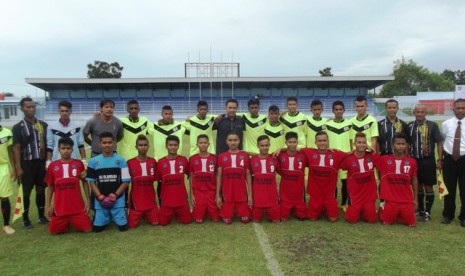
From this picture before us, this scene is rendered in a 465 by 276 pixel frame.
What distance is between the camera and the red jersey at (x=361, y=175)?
5.74 metres

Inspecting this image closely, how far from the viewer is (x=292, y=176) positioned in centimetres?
584

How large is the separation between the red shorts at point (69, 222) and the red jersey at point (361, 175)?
372cm

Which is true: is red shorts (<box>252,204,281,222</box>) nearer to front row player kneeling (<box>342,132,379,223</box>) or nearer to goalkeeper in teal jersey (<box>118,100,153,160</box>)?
front row player kneeling (<box>342,132,379,223</box>)

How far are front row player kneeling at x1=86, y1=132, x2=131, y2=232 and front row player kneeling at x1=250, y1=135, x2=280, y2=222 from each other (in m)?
1.80

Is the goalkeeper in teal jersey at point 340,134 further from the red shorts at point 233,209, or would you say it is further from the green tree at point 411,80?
the green tree at point 411,80

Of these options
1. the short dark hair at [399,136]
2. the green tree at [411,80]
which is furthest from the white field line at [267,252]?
the green tree at [411,80]

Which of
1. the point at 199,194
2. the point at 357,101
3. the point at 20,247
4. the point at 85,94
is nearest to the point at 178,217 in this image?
the point at 199,194

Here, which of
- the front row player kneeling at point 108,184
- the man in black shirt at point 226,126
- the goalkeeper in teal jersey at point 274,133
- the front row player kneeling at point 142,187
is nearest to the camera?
the front row player kneeling at point 108,184

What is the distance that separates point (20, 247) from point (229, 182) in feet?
9.16

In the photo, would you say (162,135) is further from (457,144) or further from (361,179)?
(457,144)

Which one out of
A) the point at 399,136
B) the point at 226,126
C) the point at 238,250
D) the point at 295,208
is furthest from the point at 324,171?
the point at 238,250

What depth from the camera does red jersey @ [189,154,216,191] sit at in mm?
5838

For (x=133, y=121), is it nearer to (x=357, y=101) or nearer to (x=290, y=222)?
(x=290, y=222)

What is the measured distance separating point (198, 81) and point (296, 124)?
1290 inches
